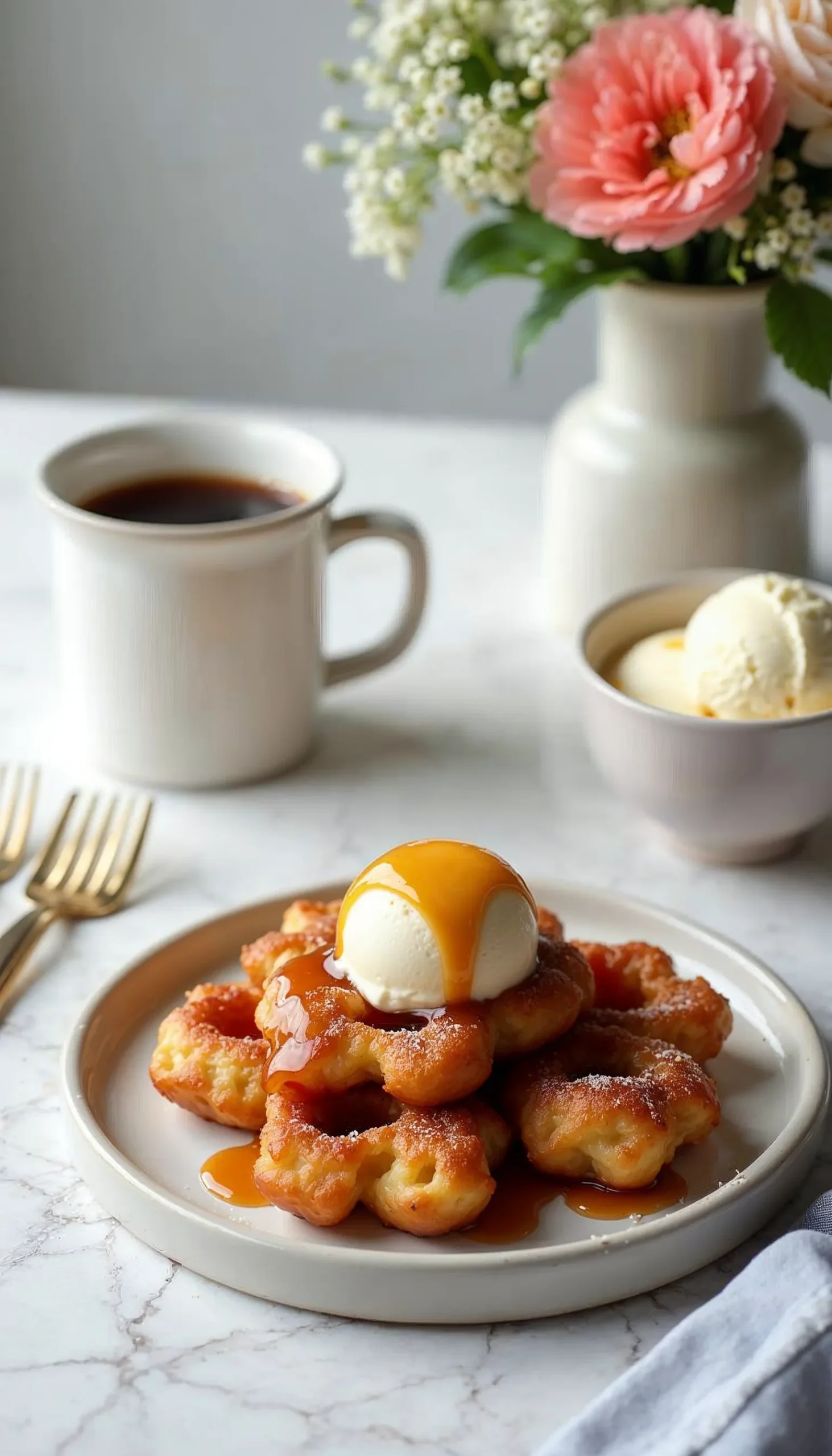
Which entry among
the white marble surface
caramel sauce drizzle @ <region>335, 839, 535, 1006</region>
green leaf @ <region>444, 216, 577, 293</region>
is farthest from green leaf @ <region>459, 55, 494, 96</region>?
caramel sauce drizzle @ <region>335, 839, 535, 1006</region>

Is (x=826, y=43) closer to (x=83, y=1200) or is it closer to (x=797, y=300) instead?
(x=797, y=300)

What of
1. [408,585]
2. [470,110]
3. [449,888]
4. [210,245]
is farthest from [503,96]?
[210,245]

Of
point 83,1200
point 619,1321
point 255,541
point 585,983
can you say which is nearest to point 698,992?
point 585,983

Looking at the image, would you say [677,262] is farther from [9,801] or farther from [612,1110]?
[612,1110]

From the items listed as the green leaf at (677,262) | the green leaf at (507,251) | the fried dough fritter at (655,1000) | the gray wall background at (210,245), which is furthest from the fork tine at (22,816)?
the gray wall background at (210,245)

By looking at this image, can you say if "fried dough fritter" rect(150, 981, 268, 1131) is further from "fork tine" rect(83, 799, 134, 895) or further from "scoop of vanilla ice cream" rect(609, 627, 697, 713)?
"scoop of vanilla ice cream" rect(609, 627, 697, 713)
